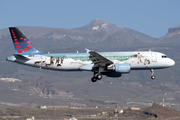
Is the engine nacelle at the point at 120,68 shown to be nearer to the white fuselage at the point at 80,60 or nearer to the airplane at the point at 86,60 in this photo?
the airplane at the point at 86,60

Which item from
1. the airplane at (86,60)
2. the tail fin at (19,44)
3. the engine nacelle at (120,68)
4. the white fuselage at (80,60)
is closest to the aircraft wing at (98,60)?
the airplane at (86,60)

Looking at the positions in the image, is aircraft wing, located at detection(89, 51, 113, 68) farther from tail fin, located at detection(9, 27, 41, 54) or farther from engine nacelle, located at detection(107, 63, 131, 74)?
tail fin, located at detection(9, 27, 41, 54)

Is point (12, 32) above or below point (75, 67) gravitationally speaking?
above

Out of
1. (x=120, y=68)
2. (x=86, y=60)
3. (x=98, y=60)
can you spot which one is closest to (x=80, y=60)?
(x=86, y=60)

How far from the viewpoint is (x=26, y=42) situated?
73125mm

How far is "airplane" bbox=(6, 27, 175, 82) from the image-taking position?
228 ft

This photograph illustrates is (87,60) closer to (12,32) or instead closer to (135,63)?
(135,63)

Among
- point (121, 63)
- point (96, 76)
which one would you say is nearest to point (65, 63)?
point (96, 76)

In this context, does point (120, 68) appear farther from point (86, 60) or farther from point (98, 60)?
point (86, 60)

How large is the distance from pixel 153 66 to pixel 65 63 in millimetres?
18719

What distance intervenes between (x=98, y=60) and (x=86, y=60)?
9.93 feet

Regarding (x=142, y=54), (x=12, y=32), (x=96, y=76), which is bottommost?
(x=96, y=76)

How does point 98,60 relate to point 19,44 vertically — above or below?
below

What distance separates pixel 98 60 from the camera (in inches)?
2675
